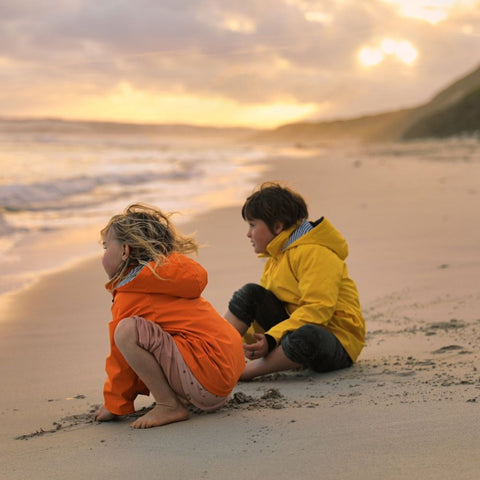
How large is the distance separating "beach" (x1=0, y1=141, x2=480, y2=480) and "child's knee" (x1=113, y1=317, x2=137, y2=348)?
1.08 feet

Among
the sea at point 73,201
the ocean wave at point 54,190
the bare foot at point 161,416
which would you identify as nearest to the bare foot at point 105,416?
the bare foot at point 161,416

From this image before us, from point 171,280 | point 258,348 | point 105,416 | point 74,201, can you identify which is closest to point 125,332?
point 171,280

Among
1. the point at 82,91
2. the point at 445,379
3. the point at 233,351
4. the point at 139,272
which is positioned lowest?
the point at 445,379

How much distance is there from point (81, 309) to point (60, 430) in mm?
2251

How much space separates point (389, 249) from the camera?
6.87 meters

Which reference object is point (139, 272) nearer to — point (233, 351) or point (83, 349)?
point (233, 351)

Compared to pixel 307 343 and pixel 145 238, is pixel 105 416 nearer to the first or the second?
pixel 145 238

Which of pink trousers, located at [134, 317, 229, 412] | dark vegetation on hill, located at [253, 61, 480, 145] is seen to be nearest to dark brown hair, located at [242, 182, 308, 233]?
pink trousers, located at [134, 317, 229, 412]

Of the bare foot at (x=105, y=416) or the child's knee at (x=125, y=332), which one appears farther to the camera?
the bare foot at (x=105, y=416)

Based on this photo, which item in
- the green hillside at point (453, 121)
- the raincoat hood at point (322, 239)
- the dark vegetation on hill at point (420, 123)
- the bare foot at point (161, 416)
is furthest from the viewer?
the dark vegetation on hill at point (420, 123)

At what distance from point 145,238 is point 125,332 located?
38 centimetres

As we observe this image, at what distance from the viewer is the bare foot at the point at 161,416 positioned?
2699mm

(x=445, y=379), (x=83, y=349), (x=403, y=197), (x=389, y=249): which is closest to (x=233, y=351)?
(x=445, y=379)

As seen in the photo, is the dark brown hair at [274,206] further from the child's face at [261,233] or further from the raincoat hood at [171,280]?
the raincoat hood at [171,280]
